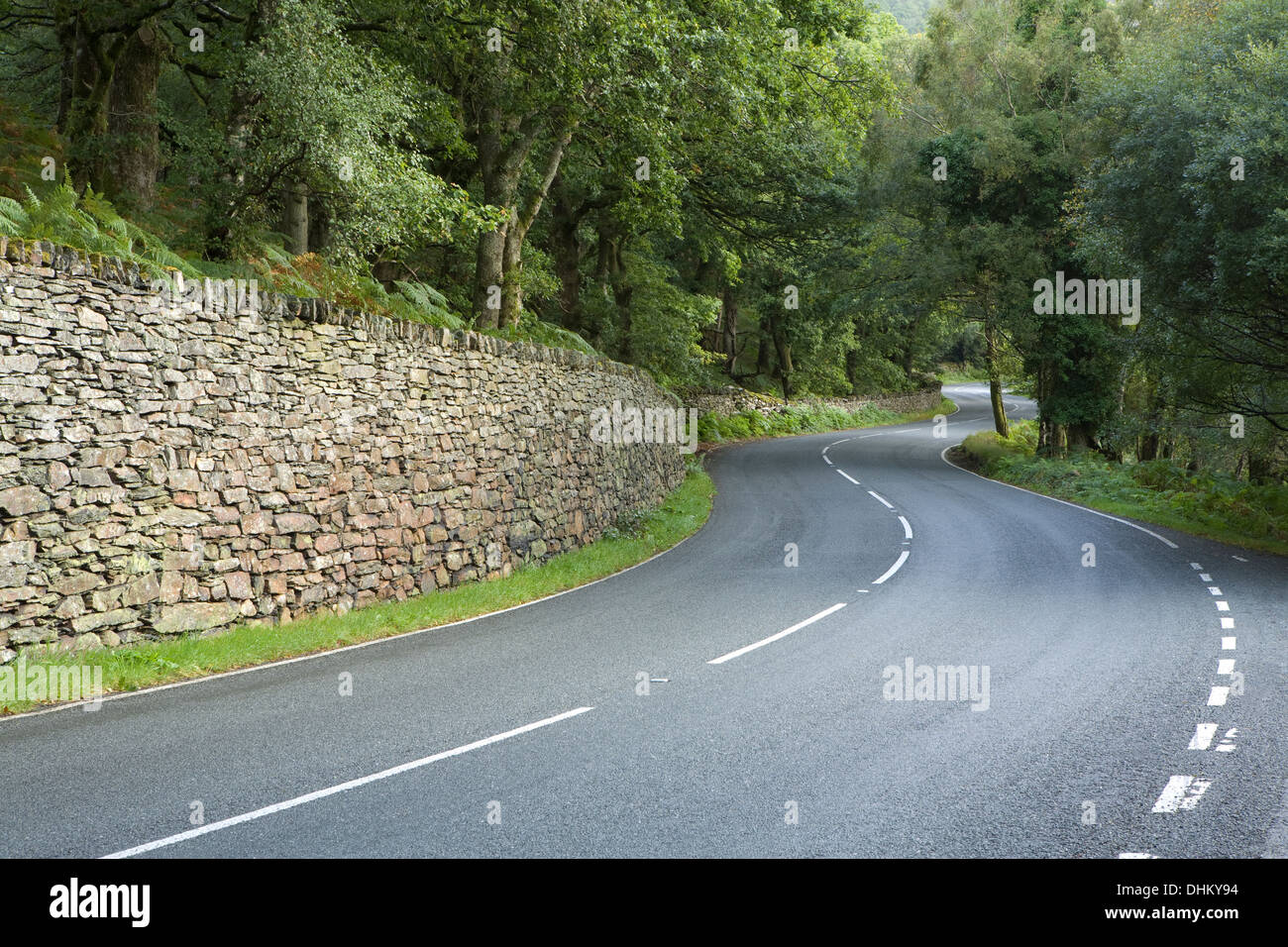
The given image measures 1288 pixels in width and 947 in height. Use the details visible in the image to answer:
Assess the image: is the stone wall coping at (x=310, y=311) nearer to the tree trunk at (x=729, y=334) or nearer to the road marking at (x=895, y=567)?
the road marking at (x=895, y=567)

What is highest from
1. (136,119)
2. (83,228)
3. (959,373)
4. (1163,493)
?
(136,119)

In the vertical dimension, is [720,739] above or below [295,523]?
below

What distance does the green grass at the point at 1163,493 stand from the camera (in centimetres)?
1938

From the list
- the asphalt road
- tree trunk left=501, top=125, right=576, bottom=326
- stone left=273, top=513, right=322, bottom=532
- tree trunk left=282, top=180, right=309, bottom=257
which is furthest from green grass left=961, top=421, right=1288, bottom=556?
tree trunk left=282, top=180, right=309, bottom=257

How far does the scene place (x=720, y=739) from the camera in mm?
6855

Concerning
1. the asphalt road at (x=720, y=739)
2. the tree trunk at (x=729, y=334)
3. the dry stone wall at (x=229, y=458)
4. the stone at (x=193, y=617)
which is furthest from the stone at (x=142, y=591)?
the tree trunk at (x=729, y=334)

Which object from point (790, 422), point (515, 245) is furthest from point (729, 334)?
point (515, 245)

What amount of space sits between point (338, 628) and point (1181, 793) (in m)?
8.10

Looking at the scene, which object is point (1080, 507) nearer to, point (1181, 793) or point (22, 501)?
point (1181, 793)

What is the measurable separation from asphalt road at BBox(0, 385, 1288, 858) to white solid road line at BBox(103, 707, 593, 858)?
0.07 ft

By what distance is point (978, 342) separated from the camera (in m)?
89.7

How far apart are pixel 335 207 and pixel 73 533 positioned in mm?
6621
